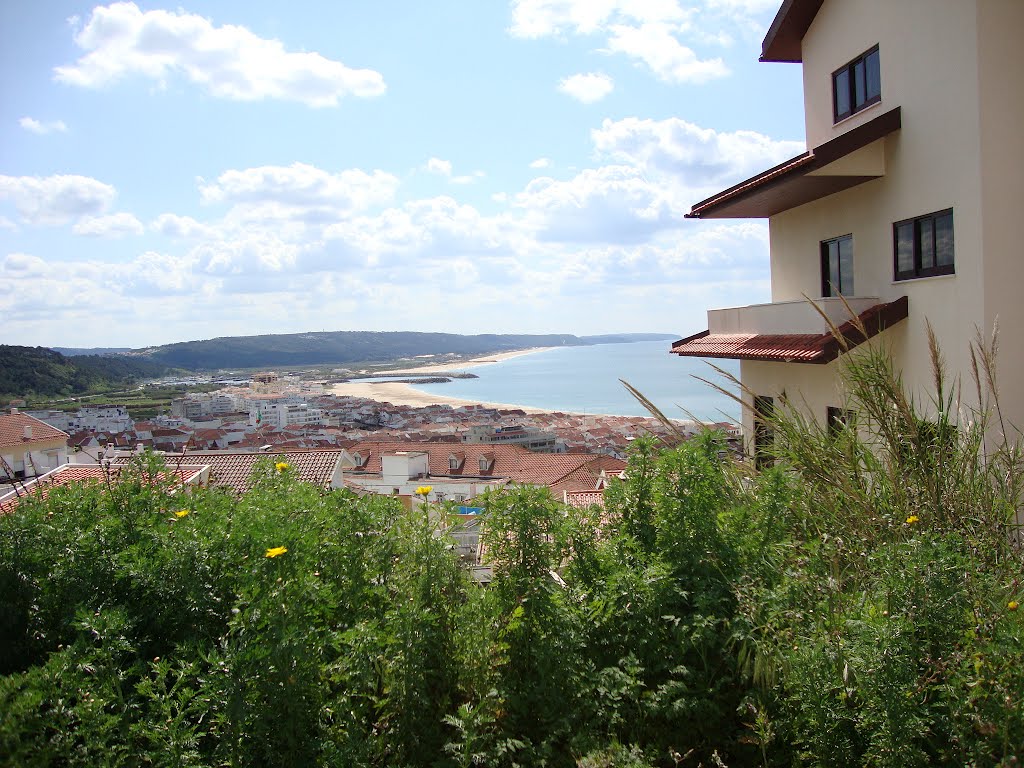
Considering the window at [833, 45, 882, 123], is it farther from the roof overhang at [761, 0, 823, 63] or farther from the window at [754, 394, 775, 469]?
the window at [754, 394, 775, 469]

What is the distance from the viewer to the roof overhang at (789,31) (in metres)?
12.1

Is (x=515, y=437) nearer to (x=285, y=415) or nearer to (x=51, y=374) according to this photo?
(x=51, y=374)

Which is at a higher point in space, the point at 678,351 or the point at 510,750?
the point at 678,351

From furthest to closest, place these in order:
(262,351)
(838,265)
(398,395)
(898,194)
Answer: (262,351) < (398,395) < (838,265) < (898,194)

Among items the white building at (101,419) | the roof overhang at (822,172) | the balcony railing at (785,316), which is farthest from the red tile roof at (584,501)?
the white building at (101,419)

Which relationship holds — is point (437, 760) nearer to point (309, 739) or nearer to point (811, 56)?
point (309, 739)

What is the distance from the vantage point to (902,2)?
31.3 feet

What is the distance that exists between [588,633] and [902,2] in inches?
384

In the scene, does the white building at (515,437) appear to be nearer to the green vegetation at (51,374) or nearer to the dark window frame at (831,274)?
the green vegetation at (51,374)

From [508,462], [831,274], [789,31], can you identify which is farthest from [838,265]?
[508,462]

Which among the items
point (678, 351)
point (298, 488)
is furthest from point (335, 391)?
point (298, 488)

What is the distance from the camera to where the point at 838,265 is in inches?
451

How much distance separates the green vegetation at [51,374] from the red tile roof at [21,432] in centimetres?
550

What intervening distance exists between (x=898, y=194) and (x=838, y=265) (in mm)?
1962
